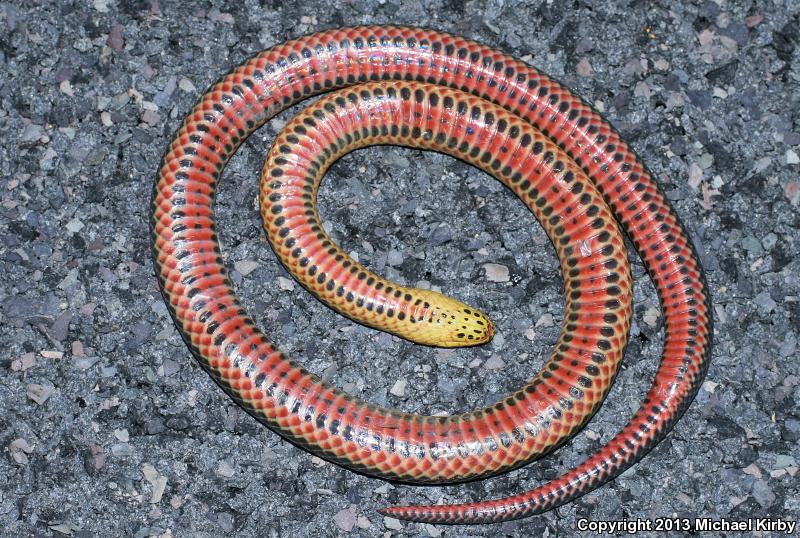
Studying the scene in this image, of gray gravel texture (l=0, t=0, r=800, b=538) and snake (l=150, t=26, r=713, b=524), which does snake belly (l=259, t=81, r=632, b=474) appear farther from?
gray gravel texture (l=0, t=0, r=800, b=538)

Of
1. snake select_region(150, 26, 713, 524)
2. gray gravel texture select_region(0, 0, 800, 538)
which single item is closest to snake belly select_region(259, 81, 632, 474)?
snake select_region(150, 26, 713, 524)

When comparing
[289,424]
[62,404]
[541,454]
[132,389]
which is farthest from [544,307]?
[62,404]

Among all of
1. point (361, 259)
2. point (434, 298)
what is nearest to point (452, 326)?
point (434, 298)

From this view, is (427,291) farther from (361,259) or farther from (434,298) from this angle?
(361,259)

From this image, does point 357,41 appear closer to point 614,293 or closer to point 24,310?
point 614,293

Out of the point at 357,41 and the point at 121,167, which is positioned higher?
the point at 357,41
